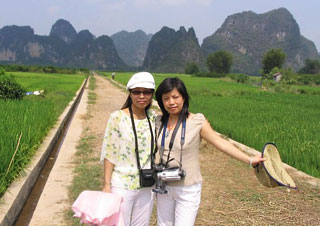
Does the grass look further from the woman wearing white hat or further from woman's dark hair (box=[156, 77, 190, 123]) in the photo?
woman's dark hair (box=[156, 77, 190, 123])

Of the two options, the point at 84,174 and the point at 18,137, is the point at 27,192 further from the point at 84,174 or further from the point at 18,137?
the point at 18,137

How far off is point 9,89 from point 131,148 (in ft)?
28.5

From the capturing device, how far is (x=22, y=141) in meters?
4.01

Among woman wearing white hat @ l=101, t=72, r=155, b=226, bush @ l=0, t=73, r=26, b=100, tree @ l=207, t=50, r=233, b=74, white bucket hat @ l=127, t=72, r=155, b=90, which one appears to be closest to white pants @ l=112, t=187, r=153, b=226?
woman wearing white hat @ l=101, t=72, r=155, b=226

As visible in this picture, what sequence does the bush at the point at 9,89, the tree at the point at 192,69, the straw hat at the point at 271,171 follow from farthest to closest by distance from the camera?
the tree at the point at 192,69
the bush at the point at 9,89
the straw hat at the point at 271,171

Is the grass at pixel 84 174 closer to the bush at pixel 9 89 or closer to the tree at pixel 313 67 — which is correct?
the bush at pixel 9 89

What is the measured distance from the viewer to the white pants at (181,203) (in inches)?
69.0

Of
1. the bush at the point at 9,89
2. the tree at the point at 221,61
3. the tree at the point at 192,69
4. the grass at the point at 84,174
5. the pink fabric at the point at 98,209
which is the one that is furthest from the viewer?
the tree at the point at 192,69

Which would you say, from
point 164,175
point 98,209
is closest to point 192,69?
point 164,175

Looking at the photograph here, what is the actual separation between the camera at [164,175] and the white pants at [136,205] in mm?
92

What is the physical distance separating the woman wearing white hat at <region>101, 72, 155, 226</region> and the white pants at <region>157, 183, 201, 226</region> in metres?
0.12

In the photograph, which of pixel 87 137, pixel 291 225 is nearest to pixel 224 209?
pixel 291 225

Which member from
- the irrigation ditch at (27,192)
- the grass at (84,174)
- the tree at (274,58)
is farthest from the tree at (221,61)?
the irrigation ditch at (27,192)

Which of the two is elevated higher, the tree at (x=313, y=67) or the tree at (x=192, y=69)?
the tree at (x=313, y=67)
